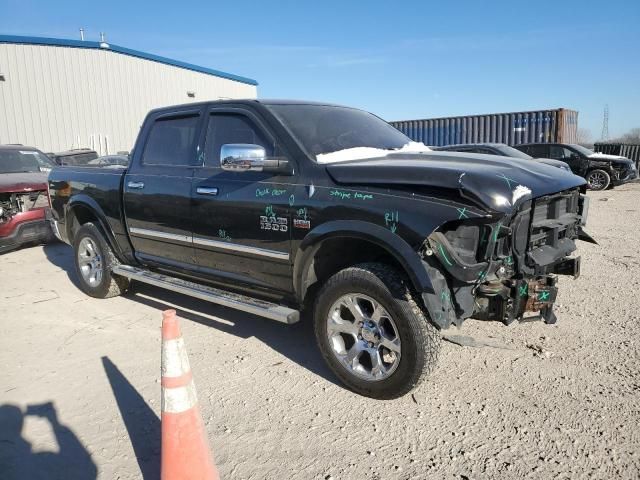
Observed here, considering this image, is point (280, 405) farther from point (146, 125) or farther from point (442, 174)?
point (146, 125)

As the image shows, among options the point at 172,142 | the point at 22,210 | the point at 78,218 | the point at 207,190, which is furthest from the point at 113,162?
the point at 207,190

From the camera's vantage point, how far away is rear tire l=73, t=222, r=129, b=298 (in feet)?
17.7

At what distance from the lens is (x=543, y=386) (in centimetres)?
332

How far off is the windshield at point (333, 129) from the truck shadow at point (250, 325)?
5.23 feet

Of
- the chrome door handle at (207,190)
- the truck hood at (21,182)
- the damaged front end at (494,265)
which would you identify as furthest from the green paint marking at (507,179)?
the truck hood at (21,182)

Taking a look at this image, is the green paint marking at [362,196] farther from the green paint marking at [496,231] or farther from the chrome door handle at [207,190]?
the chrome door handle at [207,190]

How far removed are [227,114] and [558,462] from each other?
3323 millimetres

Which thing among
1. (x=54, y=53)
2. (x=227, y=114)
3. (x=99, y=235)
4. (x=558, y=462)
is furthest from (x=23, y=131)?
(x=558, y=462)

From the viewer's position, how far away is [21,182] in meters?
7.90

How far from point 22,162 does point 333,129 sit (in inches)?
313

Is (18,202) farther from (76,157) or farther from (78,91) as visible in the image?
(78,91)

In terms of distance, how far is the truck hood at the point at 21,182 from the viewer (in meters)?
7.67

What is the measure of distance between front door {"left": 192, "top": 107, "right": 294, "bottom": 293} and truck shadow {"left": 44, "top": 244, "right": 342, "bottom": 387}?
1.99ft

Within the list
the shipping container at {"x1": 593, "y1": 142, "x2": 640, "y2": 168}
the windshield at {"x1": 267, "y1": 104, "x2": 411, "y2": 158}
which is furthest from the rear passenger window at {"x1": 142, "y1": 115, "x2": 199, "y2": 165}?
the shipping container at {"x1": 593, "y1": 142, "x2": 640, "y2": 168}
